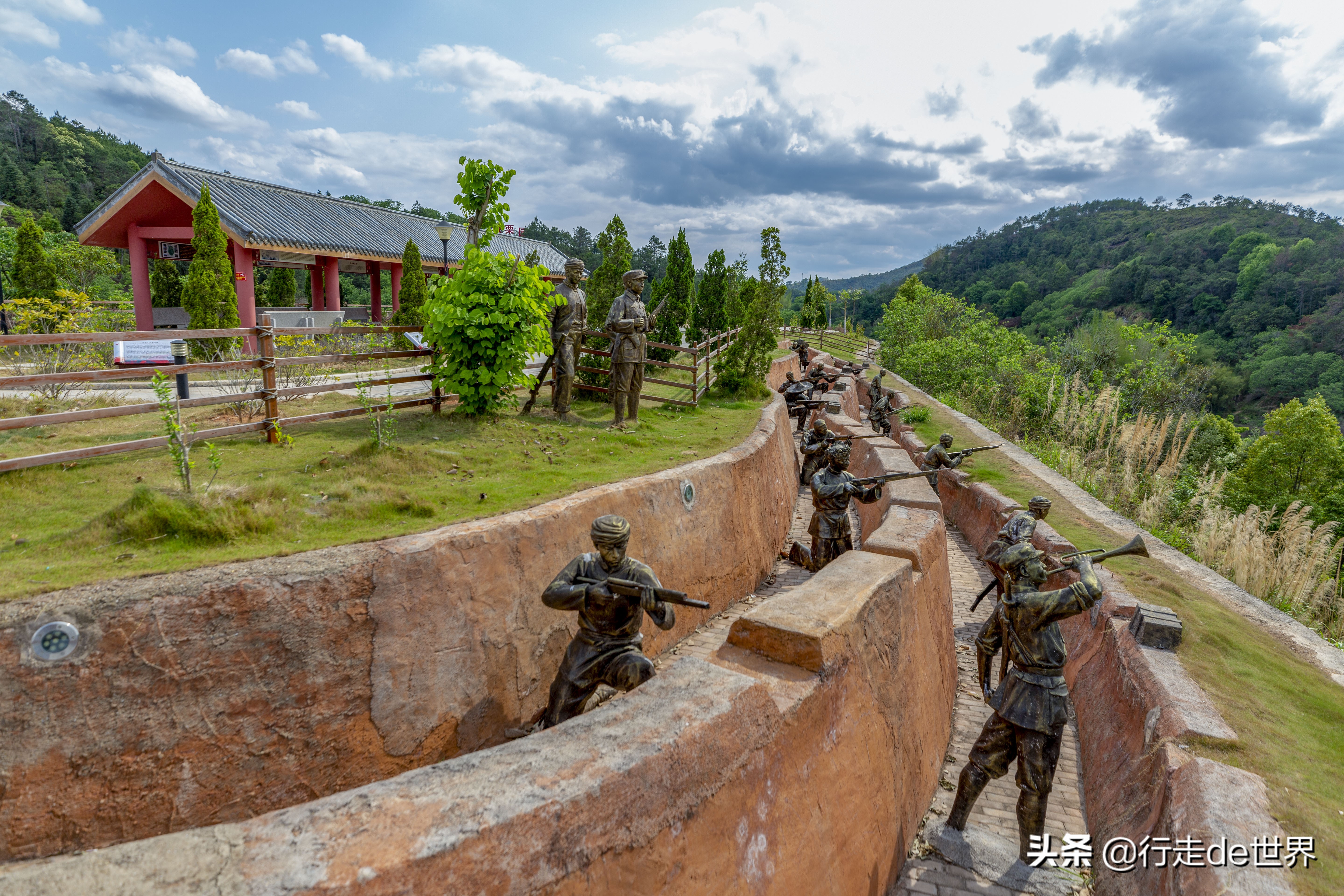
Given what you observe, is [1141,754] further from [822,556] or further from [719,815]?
[822,556]

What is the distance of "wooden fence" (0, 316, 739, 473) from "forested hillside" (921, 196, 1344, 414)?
43847mm

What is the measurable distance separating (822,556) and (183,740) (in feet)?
21.9

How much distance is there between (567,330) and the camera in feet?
31.7

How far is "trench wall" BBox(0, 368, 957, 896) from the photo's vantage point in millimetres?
2070

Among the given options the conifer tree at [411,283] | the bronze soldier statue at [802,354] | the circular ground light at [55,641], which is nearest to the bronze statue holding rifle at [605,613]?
the circular ground light at [55,641]

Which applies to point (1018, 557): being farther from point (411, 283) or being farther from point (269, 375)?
point (411, 283)

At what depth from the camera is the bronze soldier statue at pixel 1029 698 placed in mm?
4379

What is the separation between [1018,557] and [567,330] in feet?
22.3

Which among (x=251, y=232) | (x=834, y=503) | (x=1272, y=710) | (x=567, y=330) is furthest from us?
(x=251, y=232)

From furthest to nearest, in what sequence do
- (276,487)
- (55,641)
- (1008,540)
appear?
(1008,540) < (276,487) < (55,641)

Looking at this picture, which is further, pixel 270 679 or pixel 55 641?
pixel 270 679

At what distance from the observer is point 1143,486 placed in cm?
1268

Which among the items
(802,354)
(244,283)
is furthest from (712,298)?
(244,283)

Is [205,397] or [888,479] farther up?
[205,397]
